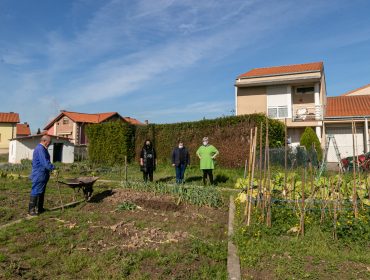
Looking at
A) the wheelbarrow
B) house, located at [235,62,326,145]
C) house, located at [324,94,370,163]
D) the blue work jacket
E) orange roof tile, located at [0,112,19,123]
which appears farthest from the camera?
orange roof tile, located at [0,112,19,123]

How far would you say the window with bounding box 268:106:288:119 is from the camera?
74.9ft

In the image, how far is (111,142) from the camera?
62.8 feet

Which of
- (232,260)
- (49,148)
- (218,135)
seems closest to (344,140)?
(218,135)

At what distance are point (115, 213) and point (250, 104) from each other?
19.6m

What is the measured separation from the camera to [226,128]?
1564cm

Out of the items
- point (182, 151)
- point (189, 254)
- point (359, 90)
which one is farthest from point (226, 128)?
point (359, 90)

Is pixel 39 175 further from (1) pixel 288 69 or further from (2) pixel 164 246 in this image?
(1) pixel 288 69

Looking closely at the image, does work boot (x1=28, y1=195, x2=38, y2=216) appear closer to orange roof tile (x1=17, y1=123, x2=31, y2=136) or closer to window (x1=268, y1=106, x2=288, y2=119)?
window (x1=268, y1=106, x2=288, y2=119)

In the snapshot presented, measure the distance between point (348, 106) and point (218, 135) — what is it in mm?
13968

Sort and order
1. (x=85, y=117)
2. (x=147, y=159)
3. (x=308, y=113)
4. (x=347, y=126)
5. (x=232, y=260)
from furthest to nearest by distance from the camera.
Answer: (x=85, y=117)
(x=308, y=113)
(x=347, y=126)
(x=147, y=159)
(x=232, y=260)

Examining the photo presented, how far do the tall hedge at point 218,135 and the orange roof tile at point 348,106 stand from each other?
840 centimetres

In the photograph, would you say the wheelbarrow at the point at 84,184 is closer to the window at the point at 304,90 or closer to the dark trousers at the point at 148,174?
the dark trousers at the point at 148,174

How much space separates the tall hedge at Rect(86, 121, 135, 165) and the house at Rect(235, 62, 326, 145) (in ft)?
33.3

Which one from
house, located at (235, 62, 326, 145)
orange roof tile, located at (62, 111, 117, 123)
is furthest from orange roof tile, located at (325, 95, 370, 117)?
orange roof tile, located at (62, 111, 117, 123)
